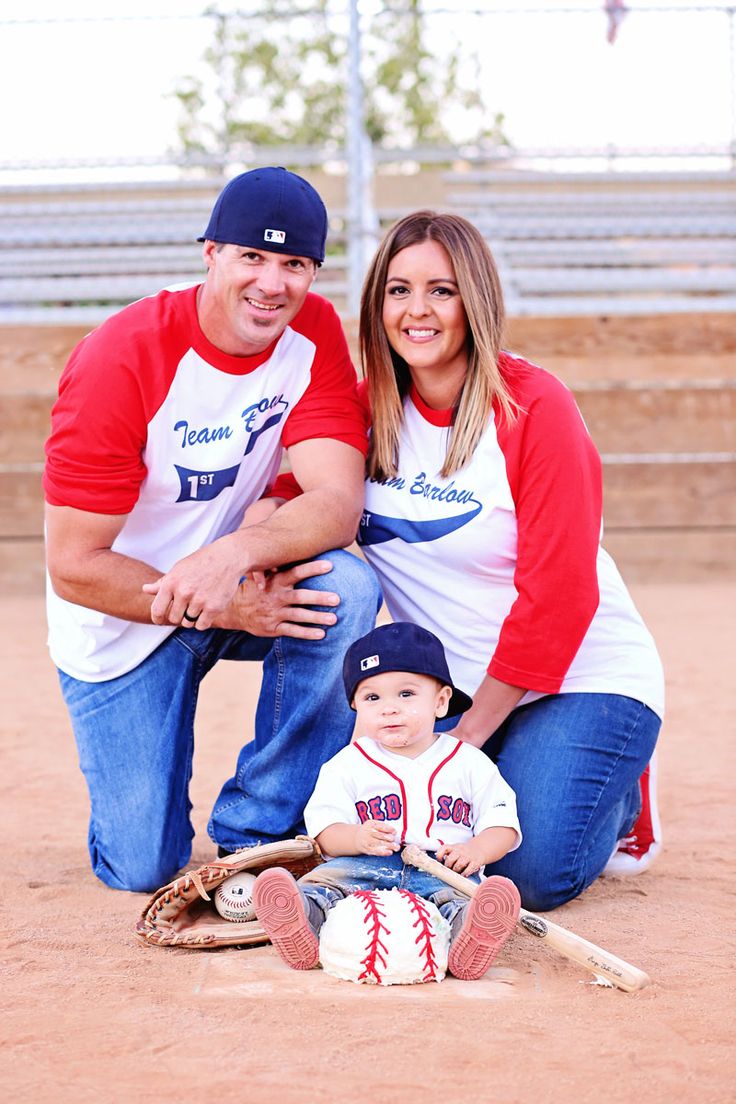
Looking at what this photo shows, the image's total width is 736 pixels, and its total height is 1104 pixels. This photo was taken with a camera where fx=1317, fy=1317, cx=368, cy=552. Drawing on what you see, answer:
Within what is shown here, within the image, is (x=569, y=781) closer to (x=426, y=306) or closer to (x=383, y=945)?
(x=383, y=945)

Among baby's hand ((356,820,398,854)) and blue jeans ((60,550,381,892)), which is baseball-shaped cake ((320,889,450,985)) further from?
blue jeans ((60,550,381,892))

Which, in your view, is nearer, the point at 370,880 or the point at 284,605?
the point at 370,880

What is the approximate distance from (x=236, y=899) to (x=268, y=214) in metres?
1.59

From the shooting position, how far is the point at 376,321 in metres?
3.27

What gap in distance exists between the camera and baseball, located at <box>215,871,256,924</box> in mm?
2959

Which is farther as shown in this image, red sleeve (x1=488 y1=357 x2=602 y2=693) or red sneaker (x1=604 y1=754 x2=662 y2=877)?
red sneaker (x1=604 y1=754 x2=662 y2=877)

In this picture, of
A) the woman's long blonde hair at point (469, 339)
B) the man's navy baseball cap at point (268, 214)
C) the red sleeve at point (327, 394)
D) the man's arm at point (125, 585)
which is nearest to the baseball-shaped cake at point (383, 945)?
the man's arm at point (125, 585)

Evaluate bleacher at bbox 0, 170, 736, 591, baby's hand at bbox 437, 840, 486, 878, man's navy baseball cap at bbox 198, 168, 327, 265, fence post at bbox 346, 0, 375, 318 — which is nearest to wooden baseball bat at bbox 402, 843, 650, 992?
baby's hand at bbox 437, 840, 486, 878

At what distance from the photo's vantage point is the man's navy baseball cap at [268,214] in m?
3.12

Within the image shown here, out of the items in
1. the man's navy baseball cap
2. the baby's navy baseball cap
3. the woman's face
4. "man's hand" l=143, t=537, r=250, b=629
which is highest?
the man's navy baseball cap

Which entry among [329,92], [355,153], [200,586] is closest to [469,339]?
[200,586]

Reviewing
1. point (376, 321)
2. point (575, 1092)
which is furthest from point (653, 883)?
point (376, 321)

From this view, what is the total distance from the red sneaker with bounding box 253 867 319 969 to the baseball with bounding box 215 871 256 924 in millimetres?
420

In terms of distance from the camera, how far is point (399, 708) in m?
2.80
